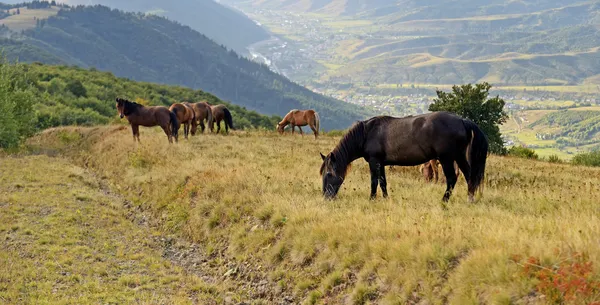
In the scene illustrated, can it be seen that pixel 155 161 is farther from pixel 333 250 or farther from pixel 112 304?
pixel 333 250

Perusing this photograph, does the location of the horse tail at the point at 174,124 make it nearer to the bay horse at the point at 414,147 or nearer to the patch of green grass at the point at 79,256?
the patch of green grass at the point at 79,256

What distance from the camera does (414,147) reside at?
1073cm

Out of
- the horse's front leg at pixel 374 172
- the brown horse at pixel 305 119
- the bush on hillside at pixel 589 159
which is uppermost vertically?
the brown horse at pixel 305 119

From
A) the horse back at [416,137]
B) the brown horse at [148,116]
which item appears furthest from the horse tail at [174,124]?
the horse back at [416,137]

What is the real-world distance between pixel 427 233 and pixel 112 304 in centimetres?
589

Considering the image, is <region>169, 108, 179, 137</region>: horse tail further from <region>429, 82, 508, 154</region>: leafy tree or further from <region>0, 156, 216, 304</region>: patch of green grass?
<region>429, 82, 508, 154</region>: leafy tree

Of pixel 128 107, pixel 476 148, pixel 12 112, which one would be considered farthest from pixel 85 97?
pixel 476 148

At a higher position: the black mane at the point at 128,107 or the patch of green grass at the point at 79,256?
the black mane at the point at 128,107

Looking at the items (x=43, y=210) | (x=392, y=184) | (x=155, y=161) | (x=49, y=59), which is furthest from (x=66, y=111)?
(x=49, y=59)

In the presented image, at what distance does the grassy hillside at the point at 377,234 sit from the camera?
20.2ft

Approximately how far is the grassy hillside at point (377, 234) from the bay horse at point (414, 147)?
0.64m

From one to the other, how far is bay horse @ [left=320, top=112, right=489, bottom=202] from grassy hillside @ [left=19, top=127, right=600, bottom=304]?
2.10 feet

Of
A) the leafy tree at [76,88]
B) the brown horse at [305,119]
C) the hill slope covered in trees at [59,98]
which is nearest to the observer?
the hill slope covered in trees at [59,98]

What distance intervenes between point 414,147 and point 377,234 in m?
2.99
